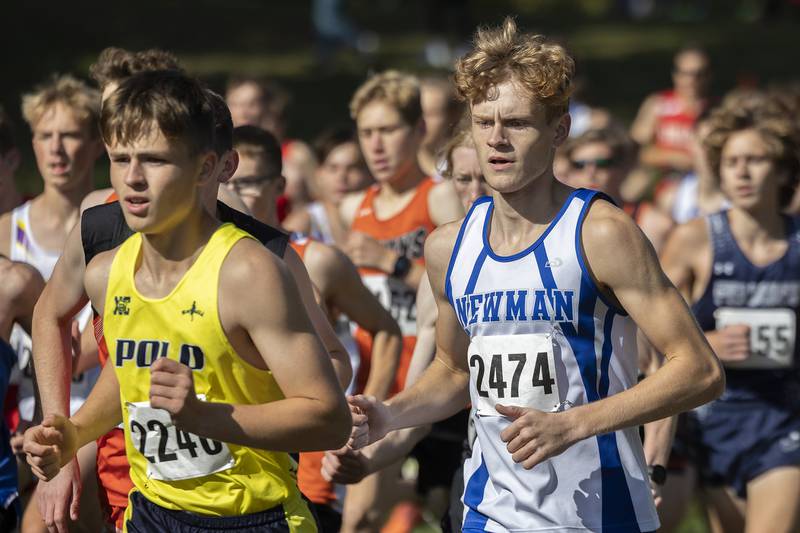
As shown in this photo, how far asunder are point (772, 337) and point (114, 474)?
10.4ft

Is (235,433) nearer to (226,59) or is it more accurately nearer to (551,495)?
(551,495)

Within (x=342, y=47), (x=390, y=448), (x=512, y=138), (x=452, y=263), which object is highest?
(x=342, y=47)

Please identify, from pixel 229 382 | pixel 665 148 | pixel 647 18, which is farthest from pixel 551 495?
pixel 647 18

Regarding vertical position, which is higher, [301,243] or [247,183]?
[247,183]

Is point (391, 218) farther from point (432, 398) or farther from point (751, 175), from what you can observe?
point (432, 398)

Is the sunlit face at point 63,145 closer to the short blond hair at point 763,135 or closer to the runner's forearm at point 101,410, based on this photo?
the runner's forearm at point 101,410

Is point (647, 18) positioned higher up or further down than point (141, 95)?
higher up

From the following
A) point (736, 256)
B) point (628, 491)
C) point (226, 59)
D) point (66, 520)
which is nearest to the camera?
point (628, 491)

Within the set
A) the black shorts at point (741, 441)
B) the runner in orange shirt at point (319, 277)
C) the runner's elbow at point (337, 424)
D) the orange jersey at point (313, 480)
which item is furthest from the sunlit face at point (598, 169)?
the runner's elbow at point (337, 424)

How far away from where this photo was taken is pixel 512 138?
4.17 metres

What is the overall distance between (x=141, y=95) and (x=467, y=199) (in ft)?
8.71

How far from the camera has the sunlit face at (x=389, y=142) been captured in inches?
288

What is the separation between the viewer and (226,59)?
73.6 feet

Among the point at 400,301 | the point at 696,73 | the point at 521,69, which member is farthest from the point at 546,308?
the point at 696,73
